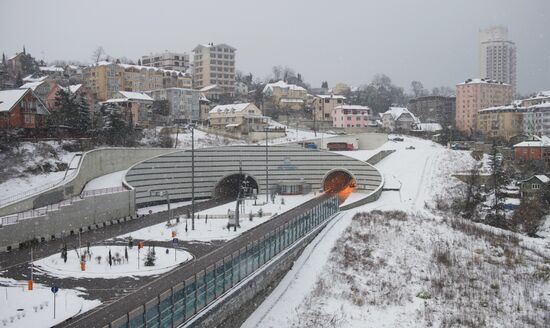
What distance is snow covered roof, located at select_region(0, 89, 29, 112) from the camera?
4631cm

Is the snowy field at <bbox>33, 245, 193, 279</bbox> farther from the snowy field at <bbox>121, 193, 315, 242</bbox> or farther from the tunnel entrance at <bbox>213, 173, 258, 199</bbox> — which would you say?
the tunnel entrance at <bbox>213, 173, 258, 199</bbox>

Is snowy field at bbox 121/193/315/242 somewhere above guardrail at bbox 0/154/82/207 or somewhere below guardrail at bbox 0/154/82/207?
below

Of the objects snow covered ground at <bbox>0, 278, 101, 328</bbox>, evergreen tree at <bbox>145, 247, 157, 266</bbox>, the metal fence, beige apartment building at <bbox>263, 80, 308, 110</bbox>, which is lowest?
snow covered ground at <bbox>0, 278, 101, 328</bbox>

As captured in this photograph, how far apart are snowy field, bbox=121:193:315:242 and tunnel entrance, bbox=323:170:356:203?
9.75 meters

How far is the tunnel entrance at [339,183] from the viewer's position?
55453 millimetres

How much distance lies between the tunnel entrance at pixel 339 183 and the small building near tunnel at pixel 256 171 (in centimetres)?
17

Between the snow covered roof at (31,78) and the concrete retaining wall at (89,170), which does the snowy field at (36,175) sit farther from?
the snow covered roof at (31,78)

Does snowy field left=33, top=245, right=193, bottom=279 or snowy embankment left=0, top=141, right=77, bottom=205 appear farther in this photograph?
snowy embankment left=0, top=141, right=77, bottom=205

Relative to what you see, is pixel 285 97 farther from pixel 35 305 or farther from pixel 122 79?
pixel 35 305

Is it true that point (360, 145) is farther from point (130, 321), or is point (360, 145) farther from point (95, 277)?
point (130, 321)

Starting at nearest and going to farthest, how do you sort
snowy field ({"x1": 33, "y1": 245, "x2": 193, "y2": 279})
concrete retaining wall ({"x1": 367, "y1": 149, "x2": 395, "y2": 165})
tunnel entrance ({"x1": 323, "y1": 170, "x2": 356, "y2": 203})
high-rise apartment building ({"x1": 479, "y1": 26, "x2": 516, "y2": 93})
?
snowy field ({"x1": 33, "y1": 245, "x2": 193, "y2": 279})
tunnel entrance ({"x1": 323, "y1": 170, "x2": 356, "y2": 203})
concrete retaining wall ({"x1": 367, "y1": 149, "x2": 395, "y2": 165})
high-rise apartment building ({"x1": 479, "y1": 26, "x2": 516, "y2": 93})

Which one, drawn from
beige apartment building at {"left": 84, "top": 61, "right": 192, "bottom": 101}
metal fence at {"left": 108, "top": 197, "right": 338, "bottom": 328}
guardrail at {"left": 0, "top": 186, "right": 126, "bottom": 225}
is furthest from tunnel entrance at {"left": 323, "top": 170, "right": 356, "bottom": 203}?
beige apartment building at {"left": 84, "top": 61, "right": 192, "bottom": 101}

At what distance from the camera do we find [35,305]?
19.1 m

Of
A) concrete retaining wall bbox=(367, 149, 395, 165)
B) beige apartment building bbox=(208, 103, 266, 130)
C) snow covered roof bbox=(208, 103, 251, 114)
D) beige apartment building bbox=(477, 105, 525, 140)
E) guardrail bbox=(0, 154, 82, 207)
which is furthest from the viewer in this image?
beige apartment building bbox=(477, 105, 525, 140)
